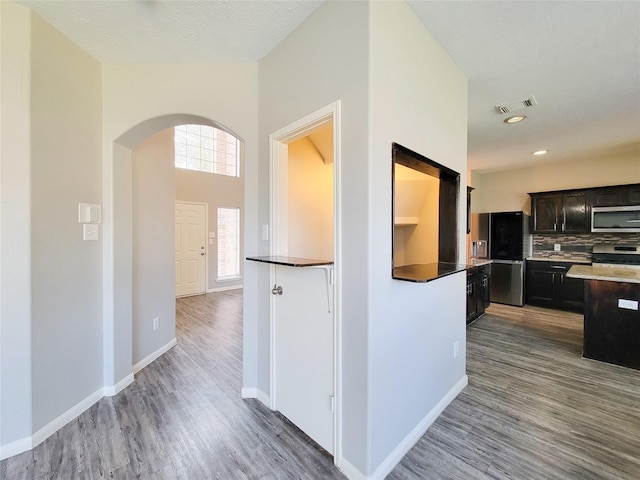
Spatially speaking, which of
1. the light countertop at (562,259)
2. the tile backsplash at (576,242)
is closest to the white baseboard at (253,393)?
the light countertop at (562,259)

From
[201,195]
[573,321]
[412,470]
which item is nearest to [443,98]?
[412,470]

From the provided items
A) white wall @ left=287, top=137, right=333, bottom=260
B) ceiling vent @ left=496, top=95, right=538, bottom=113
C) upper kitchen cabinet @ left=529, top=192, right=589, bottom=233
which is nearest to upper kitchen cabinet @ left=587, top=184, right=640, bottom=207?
upper kitchen cabinet @ left=529, top=192, right=589, bottom=233

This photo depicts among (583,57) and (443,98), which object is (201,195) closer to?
(443,98)

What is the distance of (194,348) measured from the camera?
130 inches

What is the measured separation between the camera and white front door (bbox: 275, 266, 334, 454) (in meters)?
1.71

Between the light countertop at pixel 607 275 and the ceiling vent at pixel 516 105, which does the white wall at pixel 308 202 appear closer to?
the ceiling vent at pixel 516 105

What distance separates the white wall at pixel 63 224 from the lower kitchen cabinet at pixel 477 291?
4.30 metres

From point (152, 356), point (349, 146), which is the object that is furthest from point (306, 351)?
point (152, 356)

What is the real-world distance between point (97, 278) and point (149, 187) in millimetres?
1067

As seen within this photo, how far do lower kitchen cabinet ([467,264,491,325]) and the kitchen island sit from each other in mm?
1179

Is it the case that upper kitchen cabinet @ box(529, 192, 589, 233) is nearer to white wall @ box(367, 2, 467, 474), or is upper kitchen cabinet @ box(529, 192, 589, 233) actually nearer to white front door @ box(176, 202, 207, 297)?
white wall @ box(367, 2, 467, 474)

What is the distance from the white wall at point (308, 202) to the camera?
2.58 meters

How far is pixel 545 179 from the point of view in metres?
5.28

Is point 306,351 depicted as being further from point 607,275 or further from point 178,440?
point 607,275
